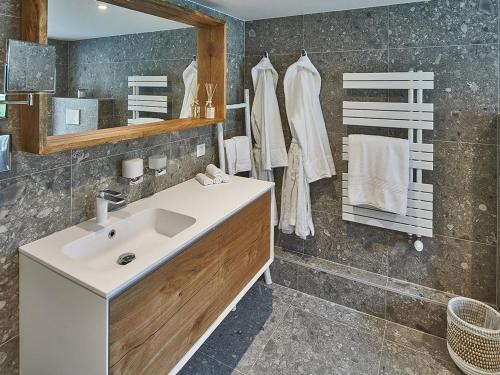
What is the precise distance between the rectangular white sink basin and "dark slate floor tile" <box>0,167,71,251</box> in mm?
160

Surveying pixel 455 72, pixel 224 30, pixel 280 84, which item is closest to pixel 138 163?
pixel 224 30

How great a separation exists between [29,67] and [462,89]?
2.11 m

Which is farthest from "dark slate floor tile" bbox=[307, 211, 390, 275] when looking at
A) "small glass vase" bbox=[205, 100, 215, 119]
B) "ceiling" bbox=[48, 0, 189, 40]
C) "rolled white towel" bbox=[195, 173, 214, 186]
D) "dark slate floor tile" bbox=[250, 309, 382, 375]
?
"ceiling" bbox=[48, 0, 189, 40]

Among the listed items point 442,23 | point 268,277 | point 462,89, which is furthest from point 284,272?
point 442,23

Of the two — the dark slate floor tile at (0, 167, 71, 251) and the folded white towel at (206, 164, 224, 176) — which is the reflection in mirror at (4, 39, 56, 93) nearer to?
the dark slate floor tile at (0, 167, 71, 251)

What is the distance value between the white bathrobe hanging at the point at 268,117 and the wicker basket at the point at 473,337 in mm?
1274

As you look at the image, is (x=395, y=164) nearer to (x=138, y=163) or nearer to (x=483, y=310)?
(x=483, y=310)

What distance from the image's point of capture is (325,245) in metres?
2.45

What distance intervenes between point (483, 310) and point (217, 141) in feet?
6.31

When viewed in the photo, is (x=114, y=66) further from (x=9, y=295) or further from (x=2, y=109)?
(x=9, y=295)

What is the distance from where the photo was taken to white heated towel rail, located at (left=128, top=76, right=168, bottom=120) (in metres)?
1.67

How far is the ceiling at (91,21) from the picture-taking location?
1.29 meters

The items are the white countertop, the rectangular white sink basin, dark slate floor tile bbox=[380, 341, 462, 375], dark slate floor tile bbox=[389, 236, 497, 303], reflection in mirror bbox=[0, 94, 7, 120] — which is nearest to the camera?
the white countertop

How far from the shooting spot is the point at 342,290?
2256 mm
